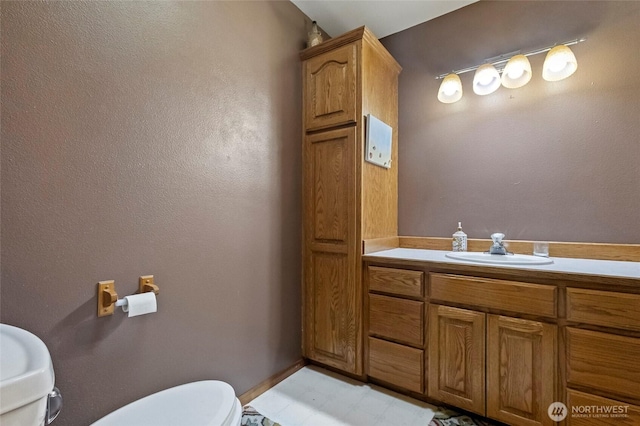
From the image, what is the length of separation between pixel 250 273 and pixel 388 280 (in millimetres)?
771

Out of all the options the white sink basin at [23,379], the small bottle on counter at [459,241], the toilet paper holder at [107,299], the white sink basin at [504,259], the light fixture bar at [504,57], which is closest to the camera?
the white sink basin at [23,379]

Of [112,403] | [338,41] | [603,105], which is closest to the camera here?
[112,403]

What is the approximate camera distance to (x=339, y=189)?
1835 mm

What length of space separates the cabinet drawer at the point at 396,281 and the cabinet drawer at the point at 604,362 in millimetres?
627

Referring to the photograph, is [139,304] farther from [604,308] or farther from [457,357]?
[604,308]

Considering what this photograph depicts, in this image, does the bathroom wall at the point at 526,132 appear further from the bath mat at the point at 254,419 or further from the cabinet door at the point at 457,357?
the bath mat at the point at 254,419

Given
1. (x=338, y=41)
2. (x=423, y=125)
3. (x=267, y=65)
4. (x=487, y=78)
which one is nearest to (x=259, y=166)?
(x=267, y=65)

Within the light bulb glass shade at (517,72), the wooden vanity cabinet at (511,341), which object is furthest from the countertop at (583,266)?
the light bulb glass shade at (517,72)

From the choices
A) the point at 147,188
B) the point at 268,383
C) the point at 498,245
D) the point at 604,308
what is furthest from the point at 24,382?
the point at 498,245

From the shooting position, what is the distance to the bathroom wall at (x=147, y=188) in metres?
0.95

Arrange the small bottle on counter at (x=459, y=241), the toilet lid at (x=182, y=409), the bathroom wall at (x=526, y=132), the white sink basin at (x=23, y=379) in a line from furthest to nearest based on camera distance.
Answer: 1. the small bottle on counter at (x=459, y=241)
2. the bathroom wall at (x=526, y=132)
3. the toilet lid at (x=182, y=409)
4. the white sink basin at (x=23, y=379)

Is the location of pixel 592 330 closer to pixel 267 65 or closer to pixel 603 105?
pixel 603 105

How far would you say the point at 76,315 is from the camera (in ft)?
3.41

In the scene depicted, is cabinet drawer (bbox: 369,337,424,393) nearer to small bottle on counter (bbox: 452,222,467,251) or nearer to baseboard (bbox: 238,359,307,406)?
baseboard (bbox: 238,359,307,406)
